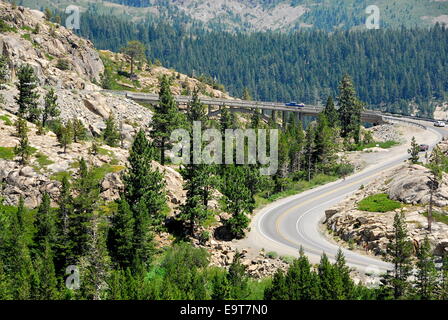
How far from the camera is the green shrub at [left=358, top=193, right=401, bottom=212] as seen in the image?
71700 millimetres

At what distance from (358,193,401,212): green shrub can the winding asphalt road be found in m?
6.53

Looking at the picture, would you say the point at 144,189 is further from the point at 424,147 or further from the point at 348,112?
the point at 348,112

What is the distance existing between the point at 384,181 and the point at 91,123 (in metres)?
53.2

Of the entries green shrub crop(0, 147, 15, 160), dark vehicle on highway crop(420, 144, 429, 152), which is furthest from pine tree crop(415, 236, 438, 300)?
dark vehicle on highway crop(420, 144, 429, 152)

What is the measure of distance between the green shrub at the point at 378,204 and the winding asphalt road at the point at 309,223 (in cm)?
653

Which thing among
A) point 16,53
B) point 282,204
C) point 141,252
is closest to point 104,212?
point 141,252

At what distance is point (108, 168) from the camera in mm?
76312

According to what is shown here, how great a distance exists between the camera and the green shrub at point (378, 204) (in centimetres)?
7170

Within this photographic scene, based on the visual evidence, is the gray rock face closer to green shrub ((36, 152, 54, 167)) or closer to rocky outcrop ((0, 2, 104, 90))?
green shrub ((36, 152, 54, 167))

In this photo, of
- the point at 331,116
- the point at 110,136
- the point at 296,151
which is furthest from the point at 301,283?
the point at 331,116

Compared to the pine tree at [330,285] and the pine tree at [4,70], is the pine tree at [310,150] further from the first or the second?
the pine tree at [4,70]

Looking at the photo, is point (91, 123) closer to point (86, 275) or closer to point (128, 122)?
point (128, 122)

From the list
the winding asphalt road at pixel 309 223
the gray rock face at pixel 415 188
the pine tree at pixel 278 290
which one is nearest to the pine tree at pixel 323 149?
the winding asphalt road at pixel 309 223
